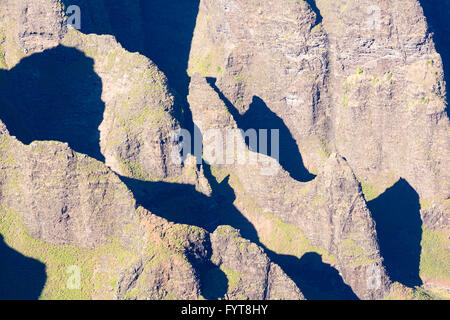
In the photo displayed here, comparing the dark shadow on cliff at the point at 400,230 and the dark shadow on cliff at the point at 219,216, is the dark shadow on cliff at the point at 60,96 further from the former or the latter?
the dark shadow on cliff at the point at 400,230

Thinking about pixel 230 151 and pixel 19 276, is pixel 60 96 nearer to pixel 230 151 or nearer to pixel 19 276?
pixel 230 151

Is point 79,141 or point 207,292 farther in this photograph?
point 79,141

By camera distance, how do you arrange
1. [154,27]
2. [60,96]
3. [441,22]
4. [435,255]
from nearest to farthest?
[60,96] → [435,255] → [441,22] → [154,27]

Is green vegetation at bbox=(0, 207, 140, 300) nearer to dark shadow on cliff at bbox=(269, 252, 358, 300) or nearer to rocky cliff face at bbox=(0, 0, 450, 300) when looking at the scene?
rocky cliff face at bbox=(0, 0, 450, 300)

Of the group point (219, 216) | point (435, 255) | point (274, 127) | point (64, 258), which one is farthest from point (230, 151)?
point (435, 255)

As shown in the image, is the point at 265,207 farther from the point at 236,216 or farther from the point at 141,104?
the point at 141,104

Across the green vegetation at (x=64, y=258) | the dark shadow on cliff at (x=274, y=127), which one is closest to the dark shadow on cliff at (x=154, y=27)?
the dark shadow on cliff at (x=274, y=127)

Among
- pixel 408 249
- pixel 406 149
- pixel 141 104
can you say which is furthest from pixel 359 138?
pixel 141 104
